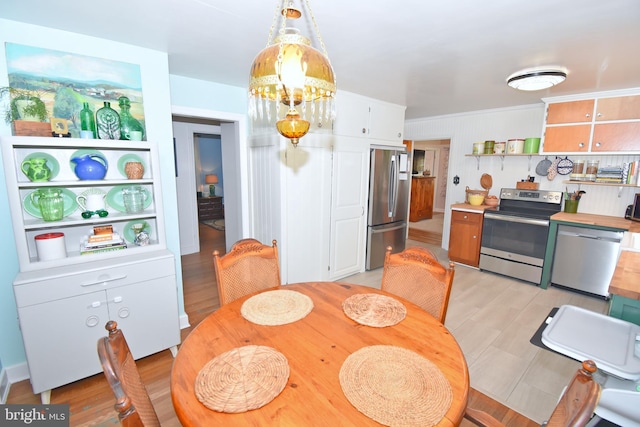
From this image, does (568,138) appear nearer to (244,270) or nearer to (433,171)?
(244,270)

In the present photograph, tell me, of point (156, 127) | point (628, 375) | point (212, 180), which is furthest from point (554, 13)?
point (212, 180)

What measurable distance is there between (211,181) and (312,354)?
21.5 ft

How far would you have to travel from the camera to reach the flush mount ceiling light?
96.8 inches

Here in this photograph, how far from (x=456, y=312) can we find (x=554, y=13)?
8.38 ft

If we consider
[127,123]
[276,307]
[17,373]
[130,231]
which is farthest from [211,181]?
[276,307]

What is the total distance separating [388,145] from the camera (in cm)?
398

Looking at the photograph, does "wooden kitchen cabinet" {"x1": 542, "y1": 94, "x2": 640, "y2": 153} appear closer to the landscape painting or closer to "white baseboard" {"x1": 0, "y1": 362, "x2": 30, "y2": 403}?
the landscape painting

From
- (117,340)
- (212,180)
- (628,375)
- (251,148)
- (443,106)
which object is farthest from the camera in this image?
(212,180)

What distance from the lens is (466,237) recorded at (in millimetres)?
4176

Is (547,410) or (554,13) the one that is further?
(547,410)

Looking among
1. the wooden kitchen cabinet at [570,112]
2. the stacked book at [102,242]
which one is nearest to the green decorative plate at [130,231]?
the stacked book at [102,242]

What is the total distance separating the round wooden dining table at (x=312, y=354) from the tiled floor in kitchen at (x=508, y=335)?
1.17m

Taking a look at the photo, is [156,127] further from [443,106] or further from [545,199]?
[545,199]

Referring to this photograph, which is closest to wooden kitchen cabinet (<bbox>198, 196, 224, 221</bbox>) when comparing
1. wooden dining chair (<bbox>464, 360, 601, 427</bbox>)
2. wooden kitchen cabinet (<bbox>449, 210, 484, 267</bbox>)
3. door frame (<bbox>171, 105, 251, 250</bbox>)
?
door frame (<bbox>171, 105, 251, 250</bbox>)
